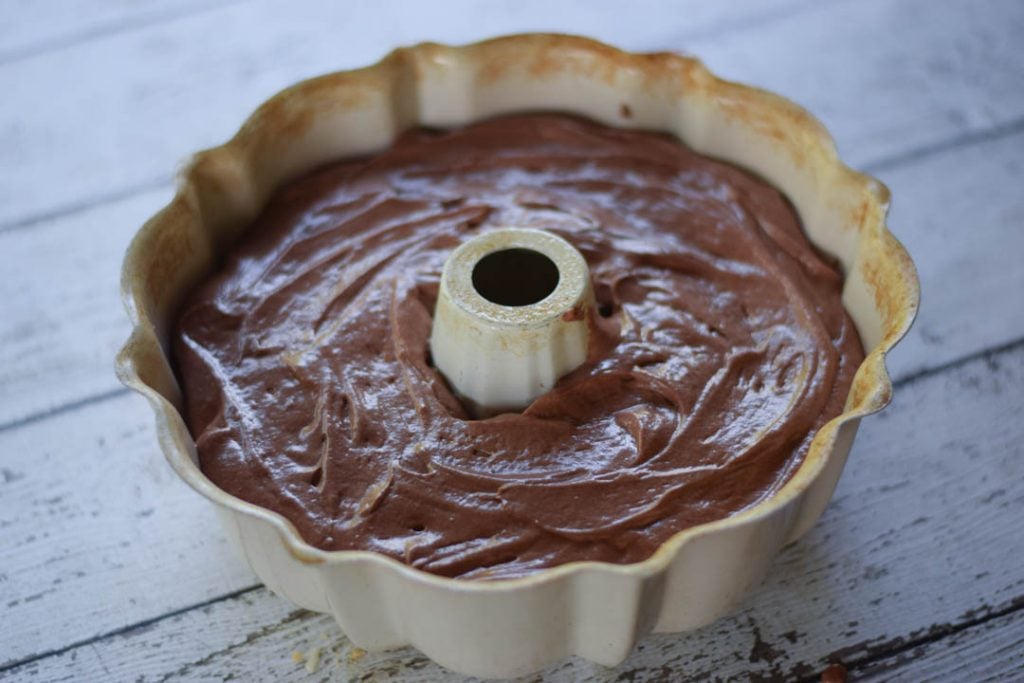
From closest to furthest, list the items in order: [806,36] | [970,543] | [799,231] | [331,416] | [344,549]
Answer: [344,549] < [331,416] < [970,543] < [799,231] < [806,36]

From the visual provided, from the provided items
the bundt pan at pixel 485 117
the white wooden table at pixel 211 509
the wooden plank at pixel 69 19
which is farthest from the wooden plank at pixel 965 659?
the wooden plank at pixel 69 19

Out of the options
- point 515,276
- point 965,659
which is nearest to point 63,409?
point 515,276

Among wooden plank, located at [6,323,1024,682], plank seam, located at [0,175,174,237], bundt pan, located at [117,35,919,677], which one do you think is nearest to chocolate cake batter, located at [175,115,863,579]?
bundt pan, located at [117,35,919,677]

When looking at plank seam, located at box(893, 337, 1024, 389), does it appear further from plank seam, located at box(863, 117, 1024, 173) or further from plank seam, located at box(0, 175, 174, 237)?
plank seam, located at box(0, 175, 174, 237)

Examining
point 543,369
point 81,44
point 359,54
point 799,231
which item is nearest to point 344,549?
point 543,369

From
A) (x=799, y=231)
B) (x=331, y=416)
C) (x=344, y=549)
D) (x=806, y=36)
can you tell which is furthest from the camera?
(x=806, y=36)

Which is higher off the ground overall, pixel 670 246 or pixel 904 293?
pixel 904 293

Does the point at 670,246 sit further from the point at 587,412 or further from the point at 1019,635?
the point at 1019,635
